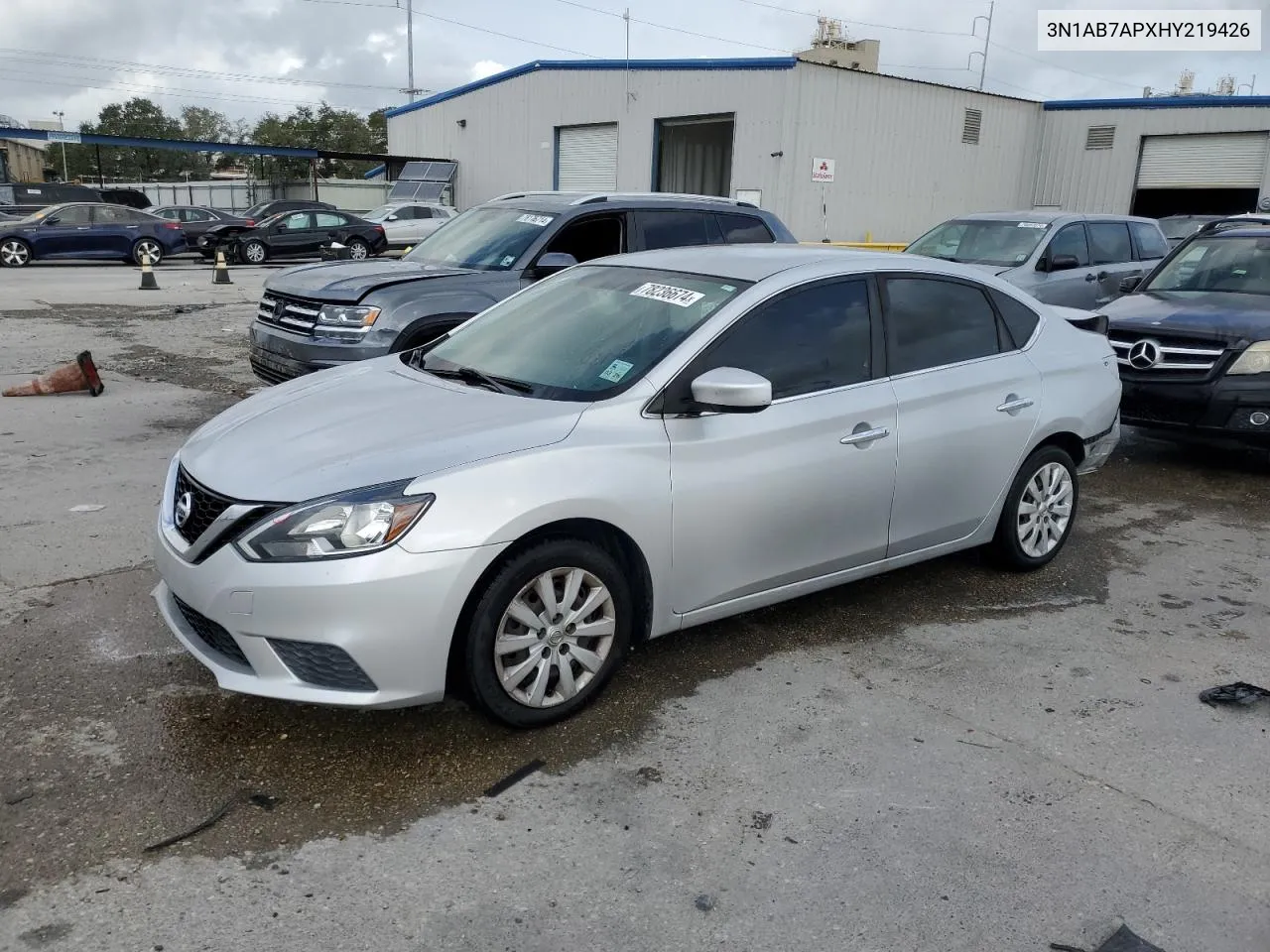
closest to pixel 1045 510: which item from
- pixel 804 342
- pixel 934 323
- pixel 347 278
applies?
pixel 934 323

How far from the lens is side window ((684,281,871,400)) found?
4.14m

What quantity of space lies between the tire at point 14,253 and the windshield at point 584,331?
2177 centimetres

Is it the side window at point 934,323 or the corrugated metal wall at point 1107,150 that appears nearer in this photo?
the side window at point 934,323

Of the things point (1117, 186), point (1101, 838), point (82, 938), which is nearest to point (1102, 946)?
point (1101, 838)

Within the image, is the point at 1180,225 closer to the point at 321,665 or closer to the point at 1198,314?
the point at 1198,314

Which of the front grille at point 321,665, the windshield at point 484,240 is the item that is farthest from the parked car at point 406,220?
the front grille at point 321,665

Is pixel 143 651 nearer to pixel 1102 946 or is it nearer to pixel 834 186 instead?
pixel 1102 946

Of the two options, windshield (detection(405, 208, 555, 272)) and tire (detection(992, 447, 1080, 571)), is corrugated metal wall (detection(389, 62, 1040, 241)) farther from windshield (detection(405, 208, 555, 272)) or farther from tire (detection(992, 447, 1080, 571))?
tire (detection(992, 447, 1080, 571))

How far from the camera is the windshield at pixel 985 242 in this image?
11.0 meters

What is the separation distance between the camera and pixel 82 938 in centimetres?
261

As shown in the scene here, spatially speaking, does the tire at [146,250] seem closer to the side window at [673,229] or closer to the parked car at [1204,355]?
the side window at [673,229]

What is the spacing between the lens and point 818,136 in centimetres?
2317

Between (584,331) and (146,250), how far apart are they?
23.0 meters

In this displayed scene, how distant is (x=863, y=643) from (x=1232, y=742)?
56.0 inches
